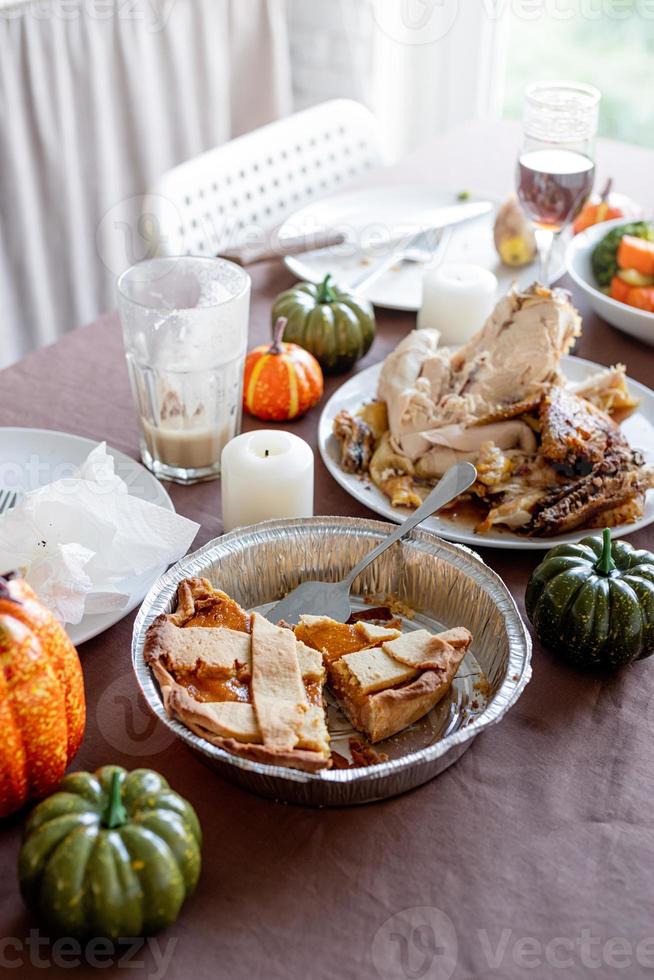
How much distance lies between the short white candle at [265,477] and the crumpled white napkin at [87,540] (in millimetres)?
99

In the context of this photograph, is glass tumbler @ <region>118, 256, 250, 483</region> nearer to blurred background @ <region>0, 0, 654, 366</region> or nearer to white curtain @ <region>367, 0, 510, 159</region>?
blurred background @ <region>0, 0, 654, 366</region>

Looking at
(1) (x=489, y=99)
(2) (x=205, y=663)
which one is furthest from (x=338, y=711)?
(1) (x=489, y=99)

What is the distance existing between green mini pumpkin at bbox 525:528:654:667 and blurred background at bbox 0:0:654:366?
140 centimetres

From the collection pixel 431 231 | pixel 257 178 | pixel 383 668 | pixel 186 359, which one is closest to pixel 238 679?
pixel 383 668

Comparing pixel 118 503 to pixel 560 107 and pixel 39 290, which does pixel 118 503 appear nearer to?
pixel 560 107

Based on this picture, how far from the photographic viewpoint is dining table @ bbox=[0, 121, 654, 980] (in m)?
0.82

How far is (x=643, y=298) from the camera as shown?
1.75 meters

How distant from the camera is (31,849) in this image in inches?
30.7

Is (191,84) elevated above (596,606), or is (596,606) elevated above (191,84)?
(596,606)

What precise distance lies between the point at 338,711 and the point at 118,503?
0.37m

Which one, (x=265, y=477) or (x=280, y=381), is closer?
(x=265, y=477)

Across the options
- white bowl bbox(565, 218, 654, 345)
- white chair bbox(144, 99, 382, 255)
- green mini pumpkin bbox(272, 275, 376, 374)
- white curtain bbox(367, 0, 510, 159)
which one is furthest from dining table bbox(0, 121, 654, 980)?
white curtain bbox(367, 0, 510, 159)

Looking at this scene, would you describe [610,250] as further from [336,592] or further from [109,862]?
[109,862]

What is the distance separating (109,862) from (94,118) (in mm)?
2675
